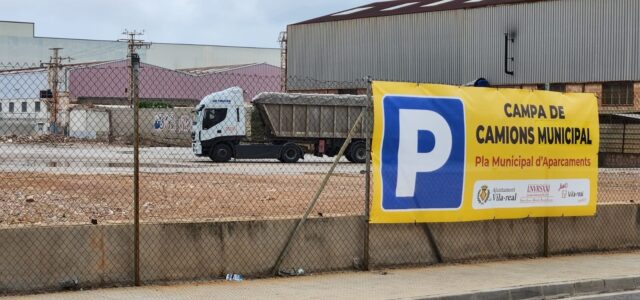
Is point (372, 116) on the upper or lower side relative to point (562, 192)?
upper

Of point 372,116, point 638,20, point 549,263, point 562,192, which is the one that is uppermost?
point 638,20

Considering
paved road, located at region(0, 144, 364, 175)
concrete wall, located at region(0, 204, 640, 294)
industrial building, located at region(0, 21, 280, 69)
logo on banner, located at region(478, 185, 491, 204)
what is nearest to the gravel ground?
paved road, located at region(0, 144, 364, 175)

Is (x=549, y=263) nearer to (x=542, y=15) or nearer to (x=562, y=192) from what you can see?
(x=562, y=192)

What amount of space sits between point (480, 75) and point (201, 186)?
34.1 m

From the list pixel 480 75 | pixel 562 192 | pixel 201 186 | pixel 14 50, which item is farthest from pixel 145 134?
pixel 14 50

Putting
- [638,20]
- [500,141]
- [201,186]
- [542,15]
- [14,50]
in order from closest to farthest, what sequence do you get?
1. [500,141]
2. [201,186]
3. [638,20]
4. [542,15]
5. [14,50]

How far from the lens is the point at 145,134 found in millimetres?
56750

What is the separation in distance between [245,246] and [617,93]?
41.7 meters

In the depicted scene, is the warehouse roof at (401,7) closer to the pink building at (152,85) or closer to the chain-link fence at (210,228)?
the pink building at (152,85)

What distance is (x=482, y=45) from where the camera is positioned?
54.1 metres

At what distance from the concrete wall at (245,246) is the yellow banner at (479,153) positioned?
0.39m

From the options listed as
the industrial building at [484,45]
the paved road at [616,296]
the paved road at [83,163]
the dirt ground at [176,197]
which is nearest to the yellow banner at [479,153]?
the dirt ground at [176,197]

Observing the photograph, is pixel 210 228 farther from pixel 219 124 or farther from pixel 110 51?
pixel 110 51

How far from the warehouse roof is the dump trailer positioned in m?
13.4
